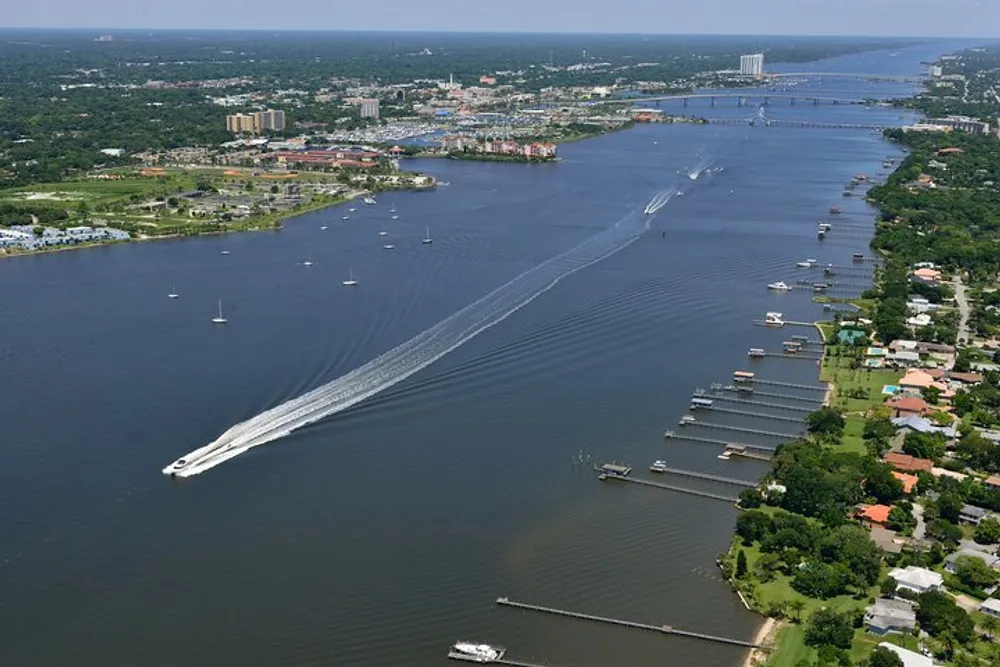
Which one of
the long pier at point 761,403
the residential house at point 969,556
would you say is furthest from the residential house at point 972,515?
the long pier at point 761,403

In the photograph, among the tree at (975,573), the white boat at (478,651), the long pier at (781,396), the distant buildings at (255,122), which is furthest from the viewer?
the distant buildings at (255,122)

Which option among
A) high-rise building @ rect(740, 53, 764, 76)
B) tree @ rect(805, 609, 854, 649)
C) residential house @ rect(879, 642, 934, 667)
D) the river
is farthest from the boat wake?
high-rise building @ rect(740, 53, 764, 76)

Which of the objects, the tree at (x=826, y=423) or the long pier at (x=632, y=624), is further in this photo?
the tree at (x=826, y=423)

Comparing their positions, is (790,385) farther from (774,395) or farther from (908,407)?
(908,407)

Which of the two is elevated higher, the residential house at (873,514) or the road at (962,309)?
the road at (962,309)

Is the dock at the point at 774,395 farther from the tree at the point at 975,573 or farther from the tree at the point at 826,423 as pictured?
the tree at the point at 975,573

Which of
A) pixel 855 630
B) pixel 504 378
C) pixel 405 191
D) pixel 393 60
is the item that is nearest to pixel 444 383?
pixel 504 378
